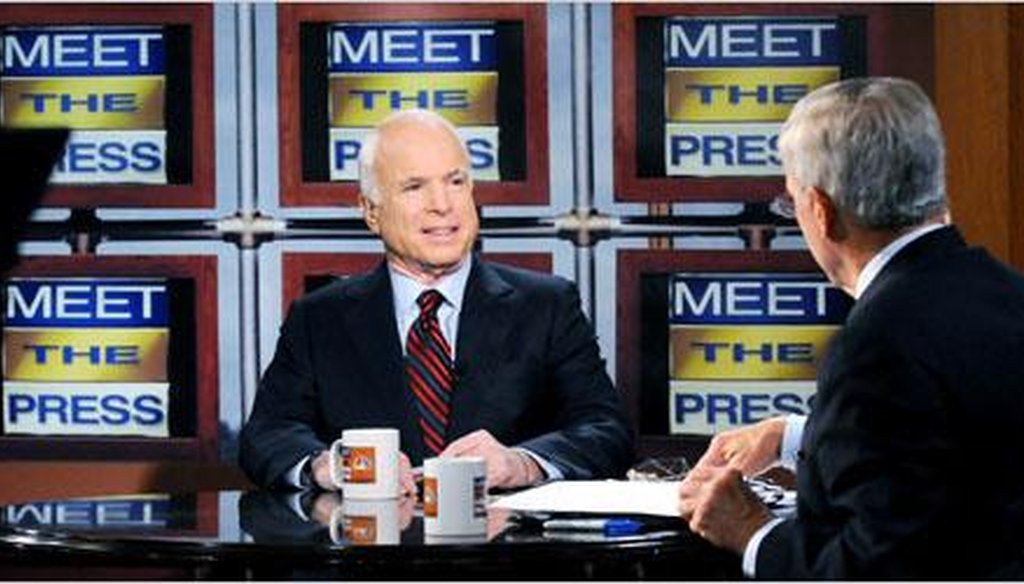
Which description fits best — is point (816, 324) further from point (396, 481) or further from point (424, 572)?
point (424, 572)

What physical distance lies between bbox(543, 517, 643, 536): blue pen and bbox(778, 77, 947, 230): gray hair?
612 mm

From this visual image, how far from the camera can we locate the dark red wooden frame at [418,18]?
4.43m

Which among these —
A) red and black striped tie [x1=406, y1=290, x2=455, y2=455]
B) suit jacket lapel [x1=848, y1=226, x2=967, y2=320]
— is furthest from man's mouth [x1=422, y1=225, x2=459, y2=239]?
suit jacket lapel [x1=848, y1=226, x2=967, y2=320]

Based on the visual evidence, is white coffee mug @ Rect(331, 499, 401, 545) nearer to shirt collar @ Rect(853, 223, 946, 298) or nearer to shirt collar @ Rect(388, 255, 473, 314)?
shirt collar @ Rect(853, 223, 946, 298)

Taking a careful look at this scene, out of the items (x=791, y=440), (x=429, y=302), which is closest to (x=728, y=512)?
(x=791, y=440)

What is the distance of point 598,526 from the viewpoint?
8.72 feet

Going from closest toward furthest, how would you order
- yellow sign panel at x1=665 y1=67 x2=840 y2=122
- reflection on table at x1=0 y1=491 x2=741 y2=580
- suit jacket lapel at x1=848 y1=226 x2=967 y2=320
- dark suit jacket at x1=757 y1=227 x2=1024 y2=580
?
dark suit jacket at x1=757 y1=227 x2=1024 y2=580
suit jacket lapel at x1=848 y1=226 x2=967 y2=320
reflection on table at x1=0 y1=491 x2=741 y2=580
yellow sign panel at x1=665 y1=67 x2=840 y2=122

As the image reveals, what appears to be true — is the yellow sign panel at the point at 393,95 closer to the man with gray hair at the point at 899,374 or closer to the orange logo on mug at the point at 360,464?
the orange logo on mug at the point at 360,464

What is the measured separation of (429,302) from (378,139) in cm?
34

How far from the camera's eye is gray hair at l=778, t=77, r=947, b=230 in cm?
220

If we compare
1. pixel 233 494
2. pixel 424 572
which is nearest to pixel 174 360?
pixel 233 494

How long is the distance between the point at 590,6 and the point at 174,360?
4.04ft

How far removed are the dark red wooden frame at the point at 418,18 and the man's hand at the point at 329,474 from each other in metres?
1.16

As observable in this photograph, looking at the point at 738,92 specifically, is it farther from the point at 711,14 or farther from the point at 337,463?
the point at 337,463
